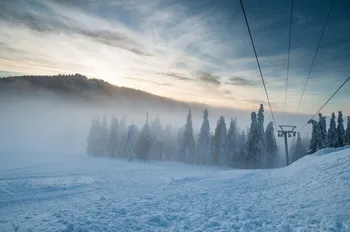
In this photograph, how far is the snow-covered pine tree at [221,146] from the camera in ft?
210

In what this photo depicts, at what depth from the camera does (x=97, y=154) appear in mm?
80562

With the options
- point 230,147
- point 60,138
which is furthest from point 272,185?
point 60,138

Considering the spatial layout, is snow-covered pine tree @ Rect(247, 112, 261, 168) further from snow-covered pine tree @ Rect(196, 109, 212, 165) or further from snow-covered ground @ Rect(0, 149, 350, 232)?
snow-covered ground @ Rect(0, 149, 350, 232)

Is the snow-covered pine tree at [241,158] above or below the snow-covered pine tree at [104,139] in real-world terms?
below

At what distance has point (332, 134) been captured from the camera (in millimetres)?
48719

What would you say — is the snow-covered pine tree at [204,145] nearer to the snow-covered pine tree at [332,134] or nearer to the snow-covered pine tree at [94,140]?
the snow-covered pine tree at [332,134]

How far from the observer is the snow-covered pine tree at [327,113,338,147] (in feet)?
157

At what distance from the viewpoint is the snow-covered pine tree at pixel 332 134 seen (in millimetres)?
47719

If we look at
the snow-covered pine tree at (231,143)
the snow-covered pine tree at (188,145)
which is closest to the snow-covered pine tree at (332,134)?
the snow-covered pine tree at (231,143)

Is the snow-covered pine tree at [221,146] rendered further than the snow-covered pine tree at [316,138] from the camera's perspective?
Yes

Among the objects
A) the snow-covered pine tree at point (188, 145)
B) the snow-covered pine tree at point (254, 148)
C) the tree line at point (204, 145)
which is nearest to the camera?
the snow-covered pine tree at point (254, 148)

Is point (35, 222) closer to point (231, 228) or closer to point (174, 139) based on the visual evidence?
point (231, 228)

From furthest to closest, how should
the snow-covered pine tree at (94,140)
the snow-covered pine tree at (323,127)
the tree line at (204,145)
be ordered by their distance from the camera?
1. the snow-covered pine tree at (94,140)
2. the tree line at (204,145)
3. the snow-covered pine tree at (323,127)

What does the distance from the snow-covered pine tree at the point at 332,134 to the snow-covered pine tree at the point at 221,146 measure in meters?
24.8
